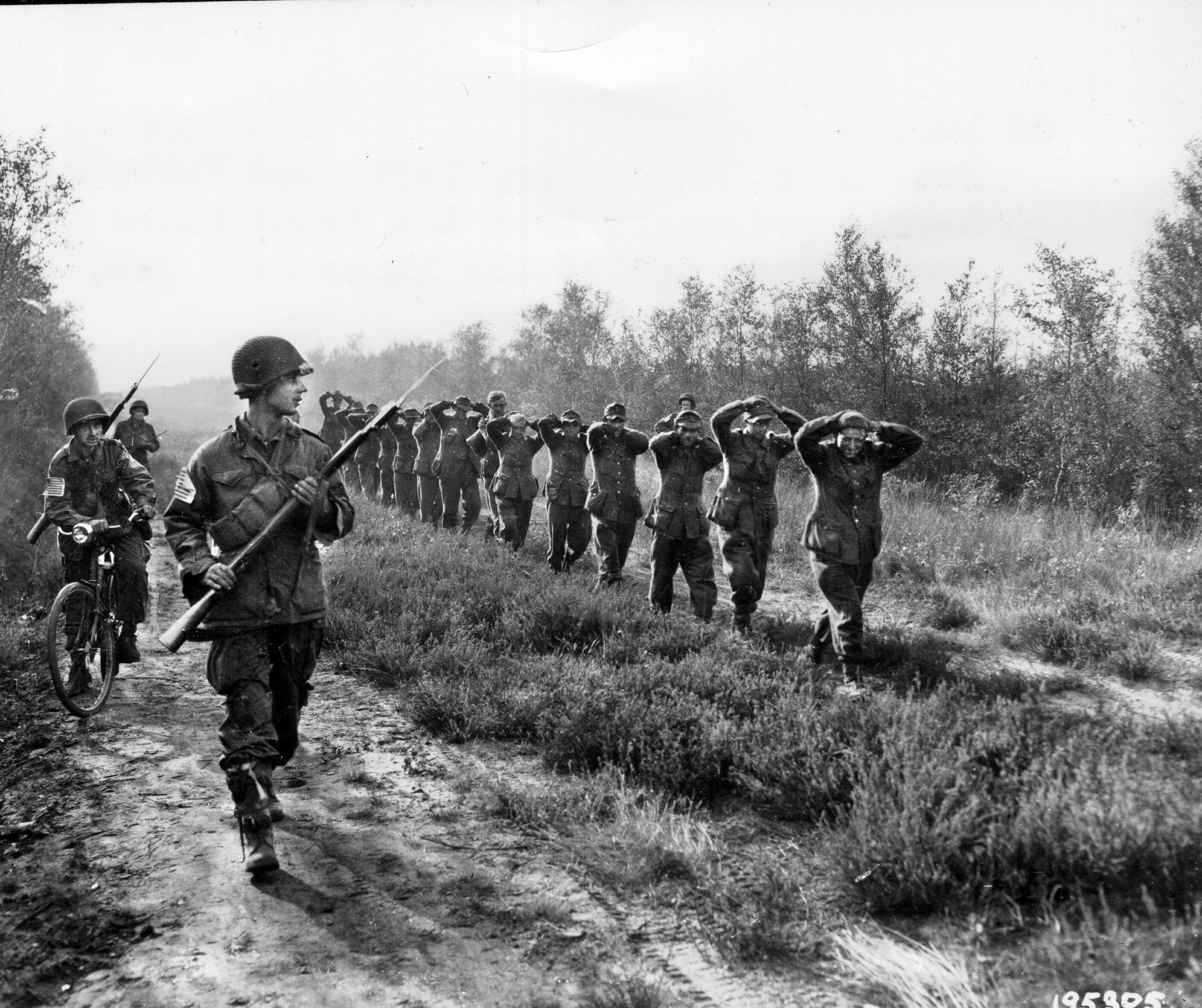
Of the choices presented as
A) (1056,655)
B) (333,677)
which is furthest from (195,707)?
(1056,655)

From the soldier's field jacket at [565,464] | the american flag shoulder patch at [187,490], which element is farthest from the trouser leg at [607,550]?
the american flag shoulder patch at [187,490]

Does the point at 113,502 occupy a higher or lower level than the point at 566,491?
higher

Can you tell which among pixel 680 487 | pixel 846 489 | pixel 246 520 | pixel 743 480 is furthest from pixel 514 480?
pixel 246 520

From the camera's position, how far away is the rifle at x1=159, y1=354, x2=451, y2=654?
11.9ft

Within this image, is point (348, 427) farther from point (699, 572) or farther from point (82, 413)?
point (699, 572)

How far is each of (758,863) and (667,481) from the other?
5.30 metres

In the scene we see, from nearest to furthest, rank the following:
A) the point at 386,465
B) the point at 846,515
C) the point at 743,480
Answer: the point at 846,515 → the point at 743,480 → the point at 386,465

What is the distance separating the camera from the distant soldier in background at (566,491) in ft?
35.8

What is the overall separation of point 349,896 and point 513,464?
9026 millimetres

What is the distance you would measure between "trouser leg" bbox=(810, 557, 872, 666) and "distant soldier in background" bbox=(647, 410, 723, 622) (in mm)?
1842

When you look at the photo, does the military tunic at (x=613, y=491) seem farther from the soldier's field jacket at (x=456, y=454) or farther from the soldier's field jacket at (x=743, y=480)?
the soldier's field jacket at (x=456, y=454)

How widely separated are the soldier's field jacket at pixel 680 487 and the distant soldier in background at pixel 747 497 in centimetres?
21

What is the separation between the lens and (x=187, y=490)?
13.0 feet

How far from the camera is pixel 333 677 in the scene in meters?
6.65
